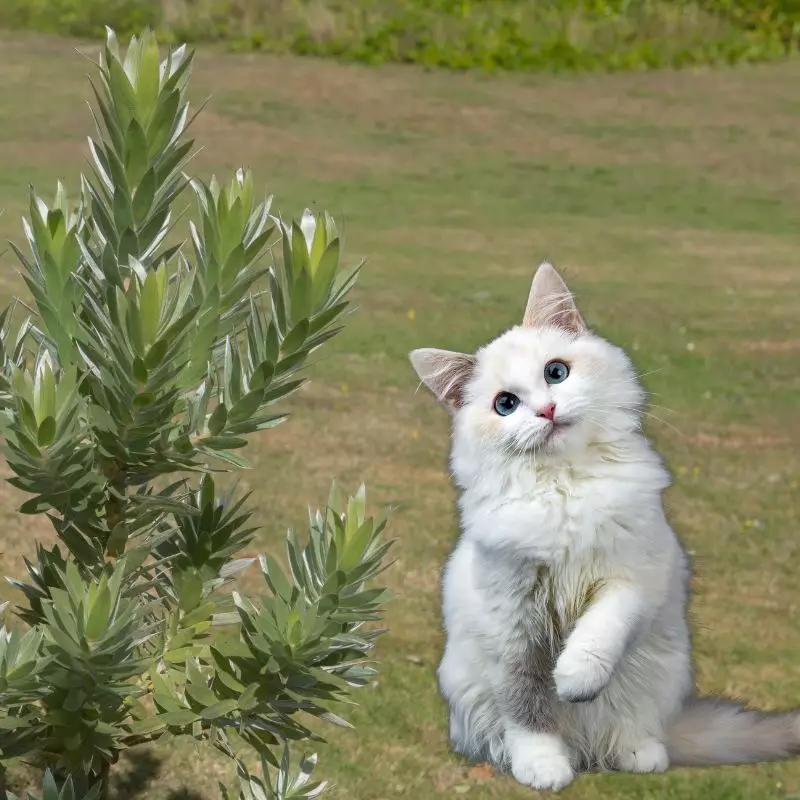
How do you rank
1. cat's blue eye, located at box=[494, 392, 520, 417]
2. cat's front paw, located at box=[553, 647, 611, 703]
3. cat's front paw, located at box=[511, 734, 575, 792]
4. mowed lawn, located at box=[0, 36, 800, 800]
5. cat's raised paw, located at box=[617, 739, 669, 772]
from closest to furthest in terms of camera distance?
cat's front paw, located at box=[553, 647, 611, 703] → cat's blue eye, located at box=[494, 392, 520, 417] → cat's front paw, located at box=[511, 734, 575, 792] → cat's raised paw, located at box=[617, 739, 669, 772] → mowed lawn, located at box=[0, 36, 800, 800]

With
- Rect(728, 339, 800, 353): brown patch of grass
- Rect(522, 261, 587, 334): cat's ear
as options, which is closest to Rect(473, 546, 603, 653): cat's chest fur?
Rect(522, 261, 587, 334): cat's ear

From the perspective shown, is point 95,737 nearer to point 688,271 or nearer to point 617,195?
point 688,271

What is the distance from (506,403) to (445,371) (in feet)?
0.64

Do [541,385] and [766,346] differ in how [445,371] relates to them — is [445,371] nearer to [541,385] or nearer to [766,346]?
[541,385]

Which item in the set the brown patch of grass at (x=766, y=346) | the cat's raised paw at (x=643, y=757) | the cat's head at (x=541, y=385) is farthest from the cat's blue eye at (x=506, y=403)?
the brown patch of grass at (x=766, y=346)

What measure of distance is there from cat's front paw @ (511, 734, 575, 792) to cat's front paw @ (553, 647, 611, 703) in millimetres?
259

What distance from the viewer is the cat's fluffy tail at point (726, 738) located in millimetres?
3861

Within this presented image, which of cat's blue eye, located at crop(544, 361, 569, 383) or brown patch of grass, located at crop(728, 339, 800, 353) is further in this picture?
brown patch of grass, located at crop(728, 339, 800, 353)

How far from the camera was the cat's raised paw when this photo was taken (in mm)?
3809

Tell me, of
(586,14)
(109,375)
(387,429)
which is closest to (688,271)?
(387,429)

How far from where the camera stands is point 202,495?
3709 millimetres

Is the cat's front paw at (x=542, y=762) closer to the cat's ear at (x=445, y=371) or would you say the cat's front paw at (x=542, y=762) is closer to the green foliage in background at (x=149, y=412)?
the green foliage in background at (x=149, y=412)

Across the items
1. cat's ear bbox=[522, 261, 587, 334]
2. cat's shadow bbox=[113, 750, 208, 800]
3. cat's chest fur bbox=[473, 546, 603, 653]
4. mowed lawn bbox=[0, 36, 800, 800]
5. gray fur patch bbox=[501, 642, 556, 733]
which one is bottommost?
mowed lawn bbox=[0, 36, 800, 800]

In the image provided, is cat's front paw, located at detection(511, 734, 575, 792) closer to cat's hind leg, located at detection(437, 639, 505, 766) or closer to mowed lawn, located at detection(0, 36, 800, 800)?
cat's hind leg, located at detection(437, 639, 505, 766)
